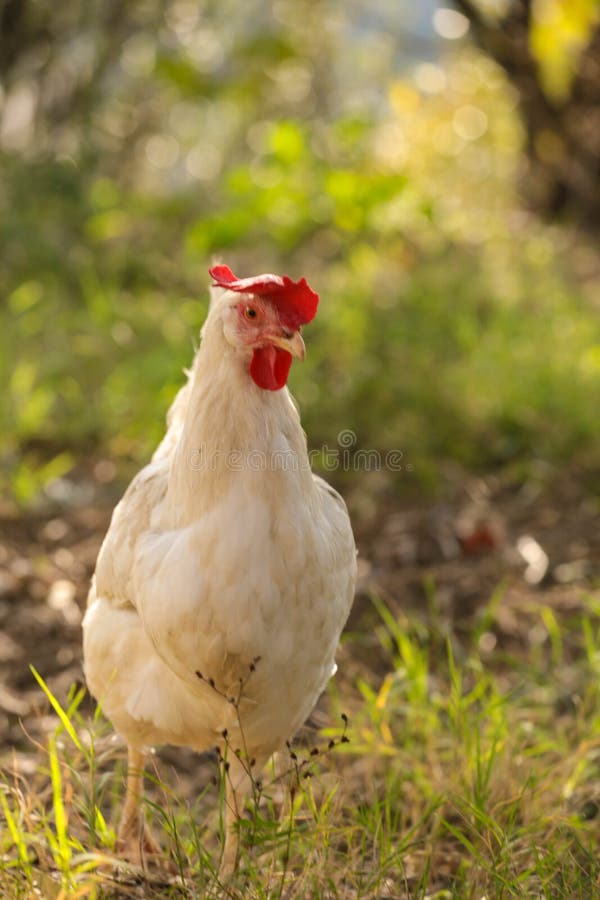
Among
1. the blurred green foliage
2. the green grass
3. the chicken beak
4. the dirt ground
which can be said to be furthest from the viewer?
the blurred green foliage

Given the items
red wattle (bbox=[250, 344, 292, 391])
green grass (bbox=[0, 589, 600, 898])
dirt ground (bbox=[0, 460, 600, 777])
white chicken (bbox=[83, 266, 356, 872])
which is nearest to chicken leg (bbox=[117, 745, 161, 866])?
green grass (bbox=[0, 589, 600, 898])

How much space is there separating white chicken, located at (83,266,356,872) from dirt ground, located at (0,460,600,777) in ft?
3.18

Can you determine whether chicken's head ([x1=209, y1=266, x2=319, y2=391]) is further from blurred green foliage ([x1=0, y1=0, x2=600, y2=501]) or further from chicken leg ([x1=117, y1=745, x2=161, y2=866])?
chicken leg ([x1=117, y1=745, x2=161, y2=866])

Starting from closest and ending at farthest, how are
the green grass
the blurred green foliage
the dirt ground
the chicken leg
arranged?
the green grass
the chicken leg
the dirt ground
the blurred green foliage

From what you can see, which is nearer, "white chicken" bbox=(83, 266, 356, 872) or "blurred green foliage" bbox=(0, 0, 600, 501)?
"white chicken" bbox=(83, 266, 356, 872)

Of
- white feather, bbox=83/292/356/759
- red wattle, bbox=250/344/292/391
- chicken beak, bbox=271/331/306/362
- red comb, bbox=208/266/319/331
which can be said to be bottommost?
white feather, bbox=83/292/356/759

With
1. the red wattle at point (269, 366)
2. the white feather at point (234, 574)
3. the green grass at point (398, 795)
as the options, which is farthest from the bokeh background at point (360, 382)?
the red wattle at point (269, 366)

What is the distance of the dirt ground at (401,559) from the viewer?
3645 mm

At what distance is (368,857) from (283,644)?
726 millimetres

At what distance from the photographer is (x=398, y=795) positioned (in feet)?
9.04

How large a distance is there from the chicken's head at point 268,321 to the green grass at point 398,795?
81 centimetres

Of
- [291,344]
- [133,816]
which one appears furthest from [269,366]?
[133,816]

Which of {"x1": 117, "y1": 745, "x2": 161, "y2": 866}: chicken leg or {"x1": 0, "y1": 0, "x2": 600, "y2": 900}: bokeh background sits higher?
{"x1": 0, "y1": 0, "x2": 600, "y2": 900}: bokeh background

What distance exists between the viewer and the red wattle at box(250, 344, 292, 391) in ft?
6.83
